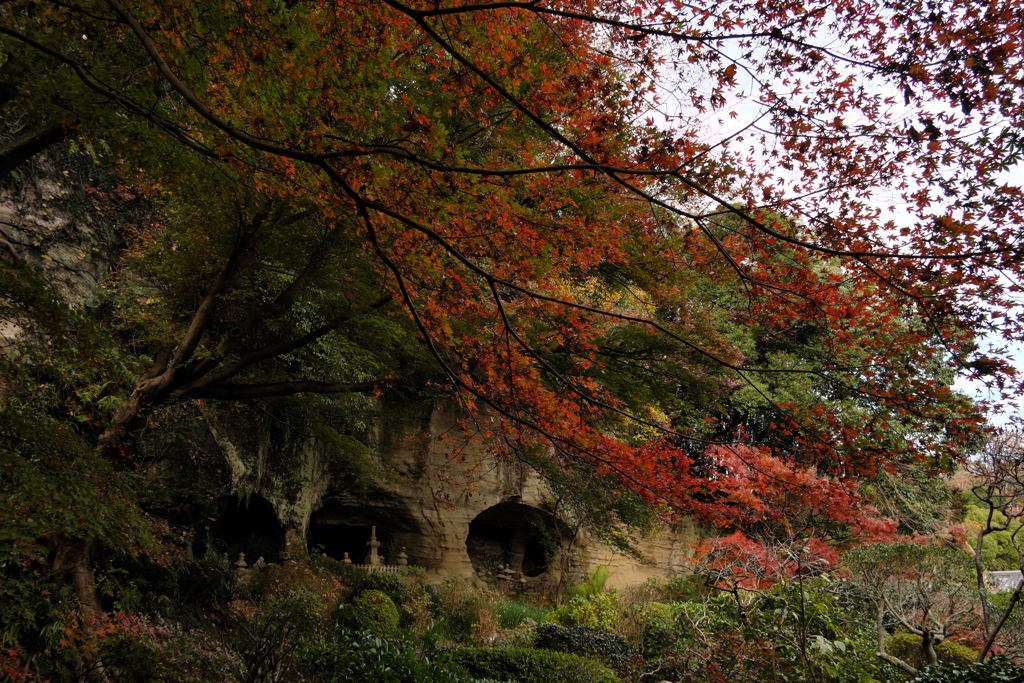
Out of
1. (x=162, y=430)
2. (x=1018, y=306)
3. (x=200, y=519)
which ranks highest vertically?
(x=1018, y=306)

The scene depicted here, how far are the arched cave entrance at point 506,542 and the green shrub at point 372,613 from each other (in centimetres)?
492

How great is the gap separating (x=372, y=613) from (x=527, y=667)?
3434 mm

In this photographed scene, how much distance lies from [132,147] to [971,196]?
18.6 ft

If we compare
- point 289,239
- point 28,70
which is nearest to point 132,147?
point 28,70

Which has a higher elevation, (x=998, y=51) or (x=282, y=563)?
(x=998, y=51)

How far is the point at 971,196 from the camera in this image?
319cm

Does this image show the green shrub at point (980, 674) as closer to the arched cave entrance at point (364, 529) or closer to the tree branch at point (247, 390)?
the tree branch at point (247, 390)

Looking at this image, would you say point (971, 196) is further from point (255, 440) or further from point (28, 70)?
point (255, 440)

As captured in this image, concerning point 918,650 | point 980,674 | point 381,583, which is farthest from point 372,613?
point 918,650

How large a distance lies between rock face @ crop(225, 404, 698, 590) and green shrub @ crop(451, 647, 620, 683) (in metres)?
3.82

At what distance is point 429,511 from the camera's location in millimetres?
12195

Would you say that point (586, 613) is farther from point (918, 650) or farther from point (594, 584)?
point (918, 650)

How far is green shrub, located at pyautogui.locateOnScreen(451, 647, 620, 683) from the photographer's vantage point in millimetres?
6223

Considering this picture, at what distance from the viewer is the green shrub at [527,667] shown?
20.4 ft
